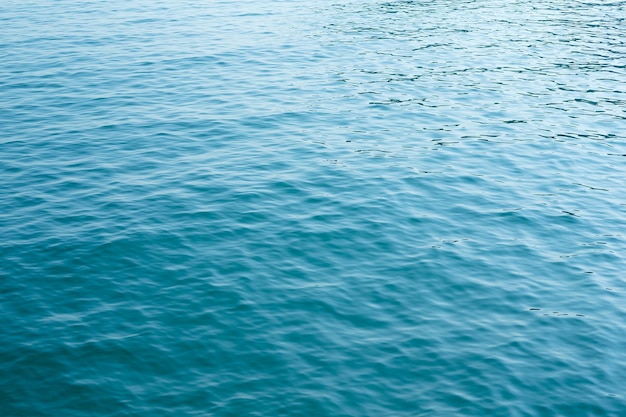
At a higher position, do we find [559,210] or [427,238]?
[559,210]

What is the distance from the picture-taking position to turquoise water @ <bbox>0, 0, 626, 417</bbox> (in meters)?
22.3

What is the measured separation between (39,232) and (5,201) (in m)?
3.59

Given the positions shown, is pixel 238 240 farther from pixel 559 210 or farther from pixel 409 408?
pixel 559 210

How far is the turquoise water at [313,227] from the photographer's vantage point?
22.3 meters

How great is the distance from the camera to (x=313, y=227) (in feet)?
101

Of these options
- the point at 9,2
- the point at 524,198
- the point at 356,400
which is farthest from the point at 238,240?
the point at 9,2

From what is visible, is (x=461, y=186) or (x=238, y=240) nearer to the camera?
(x=238, y=240)

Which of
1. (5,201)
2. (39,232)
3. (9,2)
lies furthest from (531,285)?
(9,2)

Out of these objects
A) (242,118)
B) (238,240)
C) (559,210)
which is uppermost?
(242,118)

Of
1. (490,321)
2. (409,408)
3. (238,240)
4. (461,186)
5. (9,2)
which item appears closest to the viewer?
(409,408)

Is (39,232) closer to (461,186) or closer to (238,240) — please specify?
(238,240)

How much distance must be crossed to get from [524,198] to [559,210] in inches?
65.1

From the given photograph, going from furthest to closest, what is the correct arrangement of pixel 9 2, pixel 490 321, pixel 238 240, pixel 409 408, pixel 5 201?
pixel 9 2
pixel 5 201
pixel 238 240
pixel 490 321
pixel 409 408

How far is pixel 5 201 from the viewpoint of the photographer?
32.4 m
